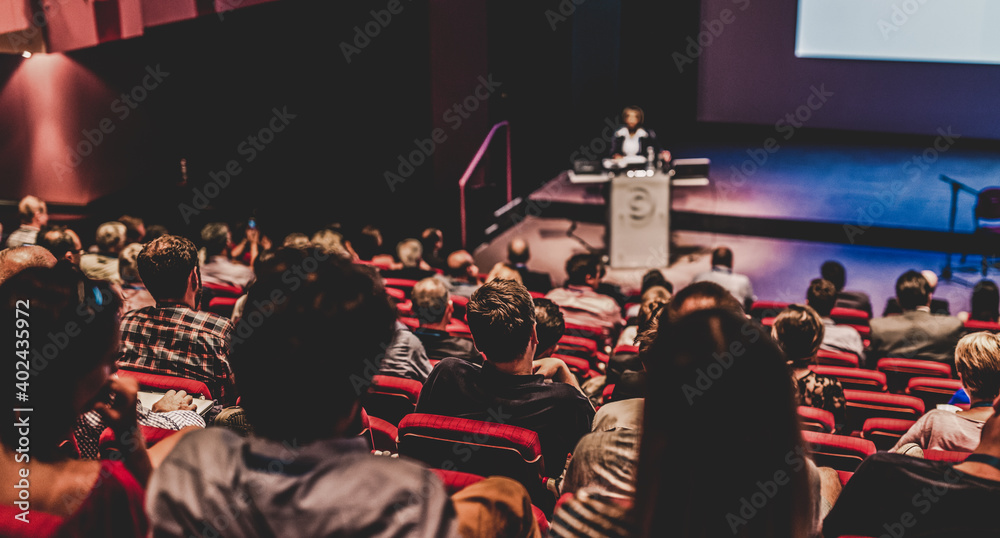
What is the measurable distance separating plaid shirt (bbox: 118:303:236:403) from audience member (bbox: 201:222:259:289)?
83.6 inches

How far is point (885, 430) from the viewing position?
321 cm

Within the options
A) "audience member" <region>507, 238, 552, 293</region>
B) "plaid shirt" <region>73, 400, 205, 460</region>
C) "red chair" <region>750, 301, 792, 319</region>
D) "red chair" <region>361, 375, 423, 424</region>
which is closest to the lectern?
"audience member" <region>507, 238, 552, 293</region>

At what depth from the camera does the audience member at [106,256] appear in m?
4.91

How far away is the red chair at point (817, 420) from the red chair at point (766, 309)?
1.99 metres

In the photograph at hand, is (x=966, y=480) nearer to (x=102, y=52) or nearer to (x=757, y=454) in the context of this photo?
(x=757, y=454)

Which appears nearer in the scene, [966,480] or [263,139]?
[966,480]

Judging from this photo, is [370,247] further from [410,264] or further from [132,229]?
[132,229]

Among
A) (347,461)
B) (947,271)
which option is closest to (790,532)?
(347,461)

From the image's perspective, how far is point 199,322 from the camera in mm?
2881

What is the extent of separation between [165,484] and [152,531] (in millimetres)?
66

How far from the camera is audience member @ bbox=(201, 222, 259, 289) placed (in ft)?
16.6

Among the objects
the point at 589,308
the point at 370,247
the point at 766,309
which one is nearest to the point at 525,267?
the point at 370,247

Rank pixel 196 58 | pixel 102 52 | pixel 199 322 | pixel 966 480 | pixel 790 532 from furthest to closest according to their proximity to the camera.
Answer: pixel 196 58 < pixel 102 52 < pixel 199 322 < pixel 966 480 < pixel 790 532

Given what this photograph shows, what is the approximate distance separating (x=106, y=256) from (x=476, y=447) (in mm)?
3859
